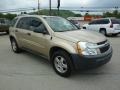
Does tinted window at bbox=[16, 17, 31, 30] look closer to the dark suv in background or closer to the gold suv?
the gold suv

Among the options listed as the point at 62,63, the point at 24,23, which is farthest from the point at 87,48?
the point at 24,23

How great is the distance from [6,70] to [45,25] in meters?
1.89

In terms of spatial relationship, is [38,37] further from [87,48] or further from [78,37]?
[87,48]

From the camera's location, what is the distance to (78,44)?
15.2 ft

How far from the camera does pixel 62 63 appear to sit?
5098 millimetres

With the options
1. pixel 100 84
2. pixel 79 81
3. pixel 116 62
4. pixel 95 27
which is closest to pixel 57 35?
pixel 79 81

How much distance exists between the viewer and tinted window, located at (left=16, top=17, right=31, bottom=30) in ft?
22.3

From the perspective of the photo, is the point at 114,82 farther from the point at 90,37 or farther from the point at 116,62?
the point at 116,62

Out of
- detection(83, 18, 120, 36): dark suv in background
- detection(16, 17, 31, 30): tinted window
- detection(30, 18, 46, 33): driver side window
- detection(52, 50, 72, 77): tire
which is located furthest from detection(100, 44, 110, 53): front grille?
detection(83, 18, 120, 36): dark suv in background

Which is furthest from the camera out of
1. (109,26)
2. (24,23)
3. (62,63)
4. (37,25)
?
(109,26)

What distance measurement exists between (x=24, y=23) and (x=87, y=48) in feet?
11.1

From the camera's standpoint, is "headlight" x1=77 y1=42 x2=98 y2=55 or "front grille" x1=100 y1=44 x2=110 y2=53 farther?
"front grille" x1=100 y1=44 x2=110 y2=53

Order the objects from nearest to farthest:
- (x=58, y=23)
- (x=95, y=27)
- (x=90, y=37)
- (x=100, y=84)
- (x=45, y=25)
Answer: (x=100, y=84) < (x=90, y=37) < (x=45, y=25) < (x=58, y=23) < (x=95, y=27)

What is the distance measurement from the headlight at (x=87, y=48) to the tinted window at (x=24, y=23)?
2.73 m
